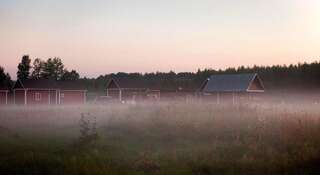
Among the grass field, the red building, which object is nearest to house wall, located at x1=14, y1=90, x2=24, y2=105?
the red building

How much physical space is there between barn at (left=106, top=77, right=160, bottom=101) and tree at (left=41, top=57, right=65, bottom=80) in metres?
47.9

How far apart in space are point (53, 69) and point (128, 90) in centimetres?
5364

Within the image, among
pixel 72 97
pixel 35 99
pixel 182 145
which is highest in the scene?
pixel 72 97

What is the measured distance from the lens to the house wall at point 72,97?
65.9 m

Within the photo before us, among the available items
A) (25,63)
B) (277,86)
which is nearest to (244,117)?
(277,86)

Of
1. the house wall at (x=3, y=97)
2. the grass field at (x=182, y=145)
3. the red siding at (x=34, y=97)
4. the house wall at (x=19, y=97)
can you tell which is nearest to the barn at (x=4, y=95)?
the house wall at (x=3, y=97)

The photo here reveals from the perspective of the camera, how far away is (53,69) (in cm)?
11888

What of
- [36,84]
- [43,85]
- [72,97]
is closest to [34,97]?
[36,84]

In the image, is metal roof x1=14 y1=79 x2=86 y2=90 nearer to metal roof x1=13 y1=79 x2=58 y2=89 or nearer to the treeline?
metal roof x1=13 y1=79 x2=58 y2=89

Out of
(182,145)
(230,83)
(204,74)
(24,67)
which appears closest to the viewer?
(182,145)

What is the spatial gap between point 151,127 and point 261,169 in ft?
29.0

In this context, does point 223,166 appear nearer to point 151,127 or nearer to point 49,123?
point 151,127

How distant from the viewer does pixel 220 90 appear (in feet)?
216

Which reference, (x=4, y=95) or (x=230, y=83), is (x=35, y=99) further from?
(x=230, y=83)
